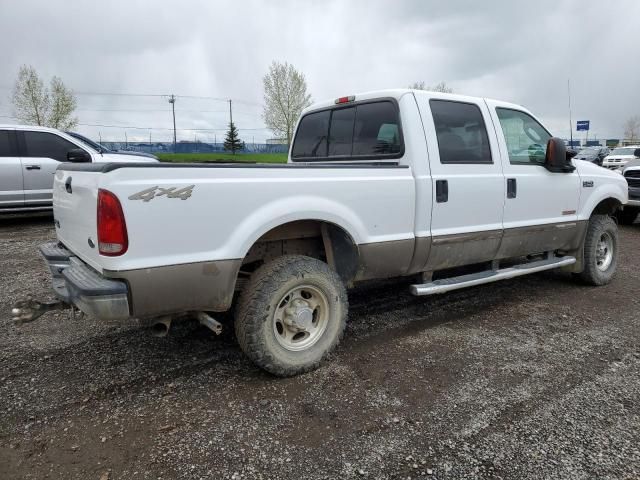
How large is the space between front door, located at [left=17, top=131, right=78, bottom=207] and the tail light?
737 centimetres

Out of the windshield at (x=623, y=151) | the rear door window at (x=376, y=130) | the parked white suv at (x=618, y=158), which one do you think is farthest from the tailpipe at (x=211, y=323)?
the windshield at (x=623, y=151)

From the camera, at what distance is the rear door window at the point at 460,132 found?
392 centimetres

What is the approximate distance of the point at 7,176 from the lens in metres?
8.53

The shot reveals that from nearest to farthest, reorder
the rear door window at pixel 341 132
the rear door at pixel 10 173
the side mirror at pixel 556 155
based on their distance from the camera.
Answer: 1. the rear door window at pixel 341 132
2. the side mirror at pixel 556 155
3. the rear door at pixel 10 173

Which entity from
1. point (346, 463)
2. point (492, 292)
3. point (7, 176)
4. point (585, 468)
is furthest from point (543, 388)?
point (7, 176)

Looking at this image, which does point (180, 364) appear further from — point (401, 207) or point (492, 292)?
point (492, 292)

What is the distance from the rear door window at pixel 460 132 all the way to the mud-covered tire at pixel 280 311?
1.49m

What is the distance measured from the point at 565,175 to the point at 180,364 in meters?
4.19

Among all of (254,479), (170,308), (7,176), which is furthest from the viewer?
(7,176)

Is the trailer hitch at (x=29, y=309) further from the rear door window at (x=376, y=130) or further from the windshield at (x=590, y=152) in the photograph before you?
the windshield at (x=590, y=152)

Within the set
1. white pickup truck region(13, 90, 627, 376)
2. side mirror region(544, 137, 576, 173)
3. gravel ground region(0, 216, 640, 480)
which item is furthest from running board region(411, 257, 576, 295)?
side mirror region(544, 137, 576, 173)

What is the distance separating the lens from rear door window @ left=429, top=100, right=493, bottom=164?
3.92m

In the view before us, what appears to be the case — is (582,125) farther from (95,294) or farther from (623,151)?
(95,294)

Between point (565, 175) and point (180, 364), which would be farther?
point (565, 175)
